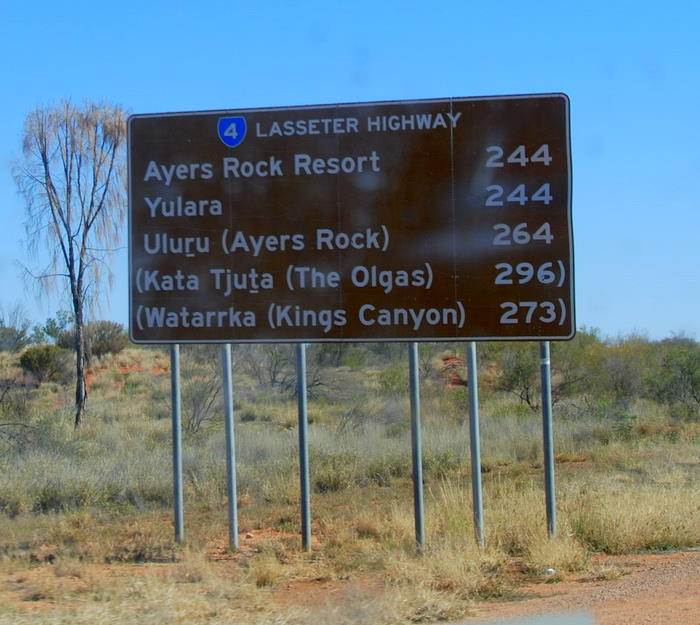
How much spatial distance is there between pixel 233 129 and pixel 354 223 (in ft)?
5.59

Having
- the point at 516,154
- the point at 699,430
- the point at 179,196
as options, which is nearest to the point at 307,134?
the point at 179,196

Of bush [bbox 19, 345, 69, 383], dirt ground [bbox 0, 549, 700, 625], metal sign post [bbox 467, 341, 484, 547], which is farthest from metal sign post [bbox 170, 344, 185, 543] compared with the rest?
bush [bbox 19, 345, 69, 383]

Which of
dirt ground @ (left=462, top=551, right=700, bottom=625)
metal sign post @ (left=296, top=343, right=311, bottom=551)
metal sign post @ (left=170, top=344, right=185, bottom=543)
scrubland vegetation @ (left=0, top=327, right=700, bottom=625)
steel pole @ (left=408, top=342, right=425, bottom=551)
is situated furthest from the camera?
metal sign post @ (left=170, top=344, right=185, bottom=543)

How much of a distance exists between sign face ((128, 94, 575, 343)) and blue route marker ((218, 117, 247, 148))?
0.02 metres

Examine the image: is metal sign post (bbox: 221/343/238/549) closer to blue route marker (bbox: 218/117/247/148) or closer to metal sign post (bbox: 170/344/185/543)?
metal sign post (bbox: 170/344/185/543)

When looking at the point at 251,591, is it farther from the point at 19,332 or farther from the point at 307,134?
the point at 19,332

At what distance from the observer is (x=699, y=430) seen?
20422mm

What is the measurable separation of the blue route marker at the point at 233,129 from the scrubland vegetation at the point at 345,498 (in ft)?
14.3

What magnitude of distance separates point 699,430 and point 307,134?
44.1 ft

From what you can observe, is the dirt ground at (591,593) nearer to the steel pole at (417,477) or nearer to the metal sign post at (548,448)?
the metal sign post at (548,448)

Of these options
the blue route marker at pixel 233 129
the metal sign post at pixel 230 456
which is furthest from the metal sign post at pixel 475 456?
the blue route marker at pixel 233 129

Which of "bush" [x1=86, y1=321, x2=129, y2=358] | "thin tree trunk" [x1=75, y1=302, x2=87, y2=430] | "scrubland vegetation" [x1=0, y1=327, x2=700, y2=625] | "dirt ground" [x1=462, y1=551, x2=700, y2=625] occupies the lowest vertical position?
"dirt ground" [x1=462, y1=551, x2=700, y2=625]

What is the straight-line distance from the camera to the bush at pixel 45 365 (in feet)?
127

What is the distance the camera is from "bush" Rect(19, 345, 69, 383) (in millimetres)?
38656
